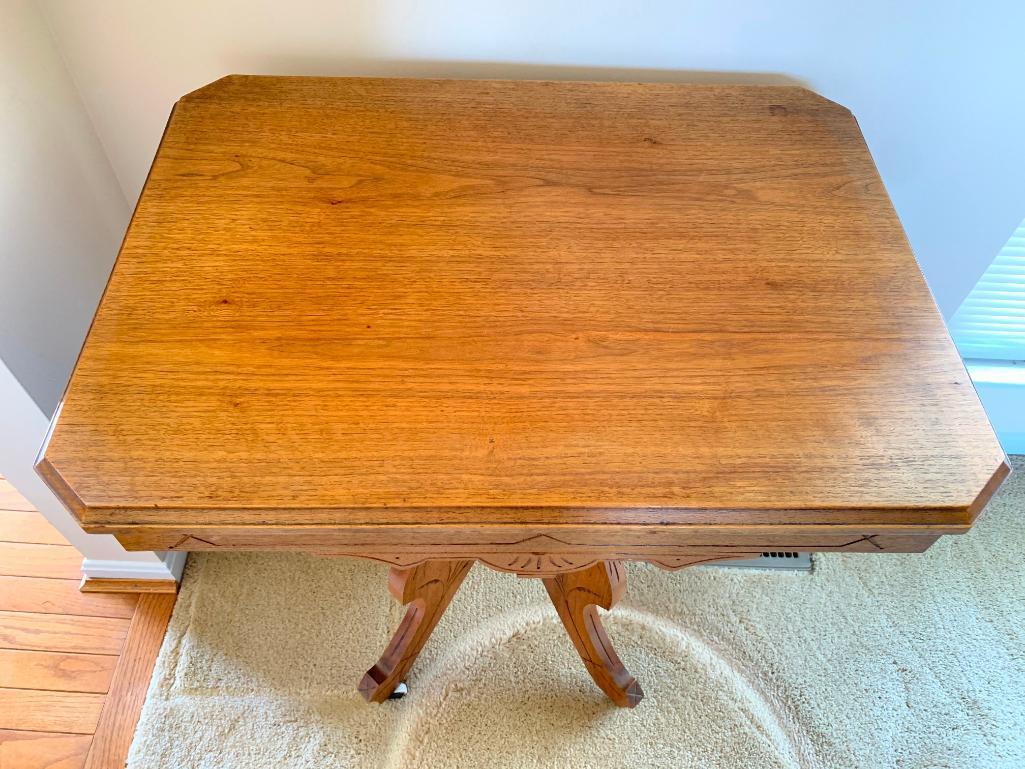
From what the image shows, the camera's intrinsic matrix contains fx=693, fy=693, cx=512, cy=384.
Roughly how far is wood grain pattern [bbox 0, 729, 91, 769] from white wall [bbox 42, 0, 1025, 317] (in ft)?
2.98

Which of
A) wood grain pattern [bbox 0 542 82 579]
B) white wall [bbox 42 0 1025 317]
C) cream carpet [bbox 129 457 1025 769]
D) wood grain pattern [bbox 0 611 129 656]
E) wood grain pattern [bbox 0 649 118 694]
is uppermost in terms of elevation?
white wall [bbox 42 0 1025 317]

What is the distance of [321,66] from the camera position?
0.87 meters

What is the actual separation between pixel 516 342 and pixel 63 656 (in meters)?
1.00

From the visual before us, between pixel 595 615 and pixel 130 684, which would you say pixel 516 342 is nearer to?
pixel 595 615

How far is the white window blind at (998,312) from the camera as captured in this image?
1.16 m

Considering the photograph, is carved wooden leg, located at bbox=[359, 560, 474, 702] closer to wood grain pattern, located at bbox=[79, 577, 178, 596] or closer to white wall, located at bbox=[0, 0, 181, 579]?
wood grain pattern, located at bbox=[79, 577, 178, 596]

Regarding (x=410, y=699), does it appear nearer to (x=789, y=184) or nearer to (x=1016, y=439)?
(x=789, y=184)

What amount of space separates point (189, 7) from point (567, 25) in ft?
1.46

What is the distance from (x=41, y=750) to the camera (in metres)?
1.03

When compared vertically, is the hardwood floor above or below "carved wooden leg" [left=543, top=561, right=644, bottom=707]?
below

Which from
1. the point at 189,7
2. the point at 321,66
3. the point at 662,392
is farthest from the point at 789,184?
the point at 189,7

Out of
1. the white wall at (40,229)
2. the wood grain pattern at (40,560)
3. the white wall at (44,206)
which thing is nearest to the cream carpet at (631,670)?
the wood grain pattern at (40,560)

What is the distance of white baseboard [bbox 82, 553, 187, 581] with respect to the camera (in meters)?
A: 1.14

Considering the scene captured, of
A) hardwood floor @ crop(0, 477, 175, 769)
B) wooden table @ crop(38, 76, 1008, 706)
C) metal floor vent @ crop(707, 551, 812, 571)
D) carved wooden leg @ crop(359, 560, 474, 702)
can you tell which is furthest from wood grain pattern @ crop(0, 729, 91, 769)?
metal floor vent @ crop(707, 551, 812, 571)
